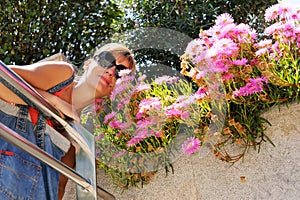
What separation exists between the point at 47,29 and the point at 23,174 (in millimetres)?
1640

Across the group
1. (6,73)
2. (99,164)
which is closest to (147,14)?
(99,164)

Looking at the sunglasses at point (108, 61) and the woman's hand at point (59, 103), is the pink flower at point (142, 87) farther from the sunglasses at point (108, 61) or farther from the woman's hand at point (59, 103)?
the woman's hand at point (59, 103)

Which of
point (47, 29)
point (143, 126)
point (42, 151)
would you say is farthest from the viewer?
point (47, 29)

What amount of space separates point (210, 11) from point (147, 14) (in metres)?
0.42

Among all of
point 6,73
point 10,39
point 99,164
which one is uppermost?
point 6,73

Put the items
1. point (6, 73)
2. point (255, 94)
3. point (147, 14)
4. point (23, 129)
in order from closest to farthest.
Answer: point (6, 73), point (23, 129), point (255, 94), point (147, 14)

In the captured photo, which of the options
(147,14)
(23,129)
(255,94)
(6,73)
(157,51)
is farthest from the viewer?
(147,14)

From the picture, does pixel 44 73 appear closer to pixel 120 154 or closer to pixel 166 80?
pixel 120 154

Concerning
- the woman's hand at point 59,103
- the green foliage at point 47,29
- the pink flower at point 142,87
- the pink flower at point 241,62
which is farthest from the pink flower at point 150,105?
the green foliage at point 47,29

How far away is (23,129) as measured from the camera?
57.1 inches

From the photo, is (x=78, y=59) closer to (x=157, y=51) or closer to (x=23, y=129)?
(x=157, y=51)

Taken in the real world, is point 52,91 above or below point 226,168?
above

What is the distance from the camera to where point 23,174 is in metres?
1.36

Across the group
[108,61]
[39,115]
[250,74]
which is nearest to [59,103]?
[39,115]
